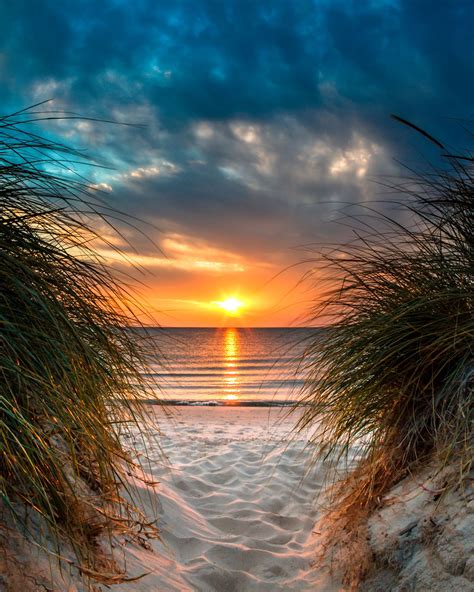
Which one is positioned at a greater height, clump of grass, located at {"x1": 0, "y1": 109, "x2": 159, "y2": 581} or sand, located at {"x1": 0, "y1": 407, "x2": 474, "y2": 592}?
clump of grass, located at {"x1": 0, "y1": 109, "x2": 159, "y2": 581}

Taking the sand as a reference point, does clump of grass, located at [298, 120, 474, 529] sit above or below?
above

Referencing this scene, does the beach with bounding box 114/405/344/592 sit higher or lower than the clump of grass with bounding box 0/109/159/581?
lower

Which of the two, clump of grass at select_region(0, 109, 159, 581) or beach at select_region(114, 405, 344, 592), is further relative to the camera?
beach at select_region(114, 405, 344, 592)

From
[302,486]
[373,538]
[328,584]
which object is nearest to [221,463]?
[302,486]

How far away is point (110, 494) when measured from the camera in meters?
2.32

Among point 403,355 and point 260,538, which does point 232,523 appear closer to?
point 260,538

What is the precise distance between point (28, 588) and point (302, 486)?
280 centimetres

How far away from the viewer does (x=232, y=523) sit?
3371 mm

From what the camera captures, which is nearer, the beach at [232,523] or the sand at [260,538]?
the sand at [260,538]

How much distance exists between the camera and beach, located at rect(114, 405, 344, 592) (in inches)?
102

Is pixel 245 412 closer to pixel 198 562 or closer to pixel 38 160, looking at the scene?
pixel 198 562

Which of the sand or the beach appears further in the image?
the beach

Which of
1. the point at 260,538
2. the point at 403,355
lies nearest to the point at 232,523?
the point at 260,538

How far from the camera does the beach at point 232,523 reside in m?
2.58
